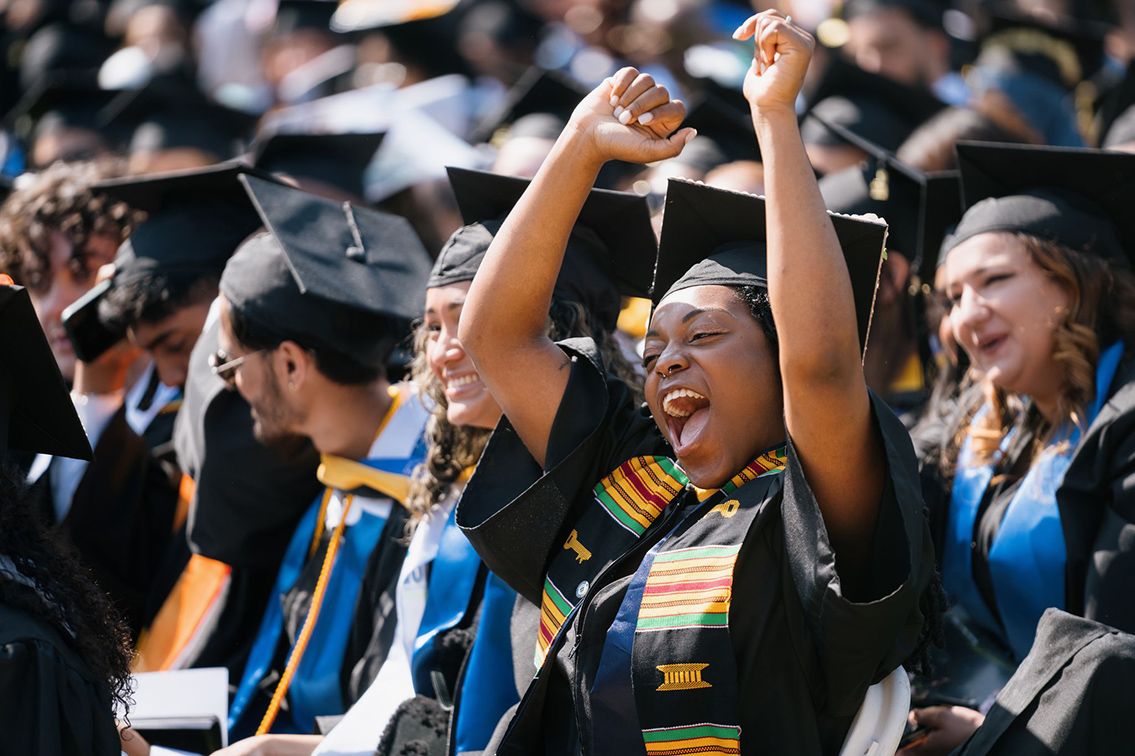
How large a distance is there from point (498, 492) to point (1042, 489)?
1.44 m

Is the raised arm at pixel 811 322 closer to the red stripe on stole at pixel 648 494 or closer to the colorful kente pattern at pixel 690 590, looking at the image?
the colorful kente pattern at pixel 690 590

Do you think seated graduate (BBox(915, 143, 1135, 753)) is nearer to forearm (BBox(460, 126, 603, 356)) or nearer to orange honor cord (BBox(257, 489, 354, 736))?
forearm (BBox(460, 126, 603, 356))

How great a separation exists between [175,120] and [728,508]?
5.37 meters

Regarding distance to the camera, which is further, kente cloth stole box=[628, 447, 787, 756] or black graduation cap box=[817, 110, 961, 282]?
black graduation cap box=[817, 110, 961, 282]

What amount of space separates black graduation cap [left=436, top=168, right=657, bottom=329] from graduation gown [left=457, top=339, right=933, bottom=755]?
739mm

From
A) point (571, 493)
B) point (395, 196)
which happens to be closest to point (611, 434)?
point (571, 493)

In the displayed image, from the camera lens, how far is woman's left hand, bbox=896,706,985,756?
10.6 feet

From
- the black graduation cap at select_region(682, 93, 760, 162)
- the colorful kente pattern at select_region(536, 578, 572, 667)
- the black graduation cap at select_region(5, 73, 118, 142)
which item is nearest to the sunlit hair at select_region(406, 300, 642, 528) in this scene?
the colorful kente pattern at select_region(536, 578, 572, 667)

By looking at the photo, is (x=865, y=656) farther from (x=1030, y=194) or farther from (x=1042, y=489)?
(x=1030, y=194)

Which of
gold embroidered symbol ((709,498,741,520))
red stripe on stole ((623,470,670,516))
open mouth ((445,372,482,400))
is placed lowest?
open mouth ((445,372,482,400))

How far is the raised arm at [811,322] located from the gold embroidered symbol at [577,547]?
0.57m

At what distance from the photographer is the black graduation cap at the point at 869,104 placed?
19.8ft

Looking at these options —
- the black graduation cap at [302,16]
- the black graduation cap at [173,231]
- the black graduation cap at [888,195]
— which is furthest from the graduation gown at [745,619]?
the black graduation cap at [302,16]

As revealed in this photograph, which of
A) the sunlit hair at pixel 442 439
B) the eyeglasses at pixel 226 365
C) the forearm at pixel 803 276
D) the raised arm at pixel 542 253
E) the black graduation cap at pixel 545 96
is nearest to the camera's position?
the forearm at pixel 803 276
